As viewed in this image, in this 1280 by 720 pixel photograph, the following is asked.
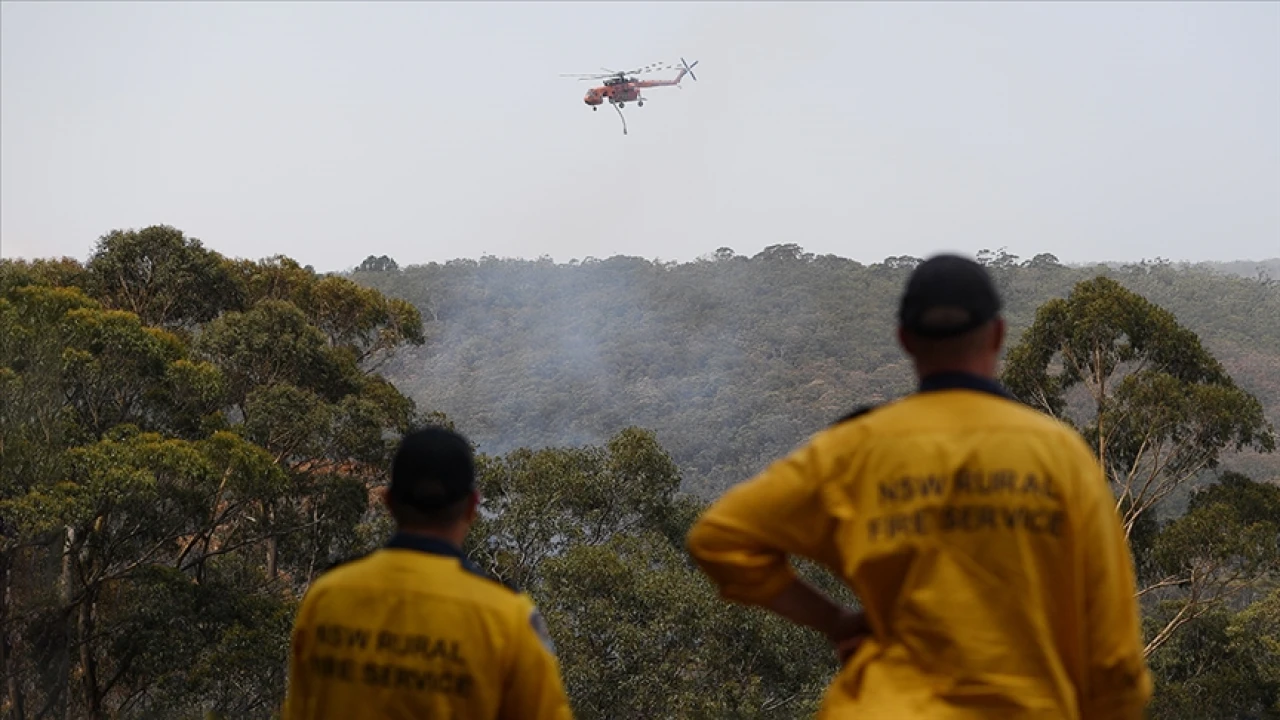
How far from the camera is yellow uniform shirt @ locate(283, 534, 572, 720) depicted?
8.55ft

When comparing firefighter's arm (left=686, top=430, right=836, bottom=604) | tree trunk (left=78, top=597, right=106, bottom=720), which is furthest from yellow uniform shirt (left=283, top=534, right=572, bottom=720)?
tree trunk (left=78, top=597, right=106, bottom=720)

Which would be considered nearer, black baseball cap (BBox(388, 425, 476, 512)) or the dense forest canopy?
black baseball cap (BBox(388, 425, 476, 512))

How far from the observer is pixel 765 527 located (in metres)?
2.44

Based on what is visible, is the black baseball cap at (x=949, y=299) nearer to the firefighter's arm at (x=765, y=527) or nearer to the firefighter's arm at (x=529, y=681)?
the firefighter's arm at (x=765, y=527)

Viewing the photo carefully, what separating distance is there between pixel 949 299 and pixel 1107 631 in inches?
23.3

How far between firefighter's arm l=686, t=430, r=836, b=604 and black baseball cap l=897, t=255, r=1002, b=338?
280 mm

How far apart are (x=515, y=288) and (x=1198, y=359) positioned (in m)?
67.4

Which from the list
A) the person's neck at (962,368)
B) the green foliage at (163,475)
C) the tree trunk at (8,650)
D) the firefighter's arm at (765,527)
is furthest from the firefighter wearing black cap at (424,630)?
the tree trunk at (8,650)

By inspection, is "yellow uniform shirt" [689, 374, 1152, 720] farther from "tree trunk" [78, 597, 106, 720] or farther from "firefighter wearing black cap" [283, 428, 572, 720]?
"tree trunk" [78, 597, 106, 720]

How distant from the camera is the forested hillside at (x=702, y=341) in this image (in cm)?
6262

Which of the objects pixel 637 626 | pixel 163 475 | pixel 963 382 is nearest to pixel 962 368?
pixel 963 382

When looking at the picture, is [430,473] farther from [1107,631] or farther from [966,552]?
[1107,631]

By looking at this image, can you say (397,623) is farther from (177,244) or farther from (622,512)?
(177,244)

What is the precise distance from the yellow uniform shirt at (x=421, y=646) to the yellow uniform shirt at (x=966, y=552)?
0.46 m
